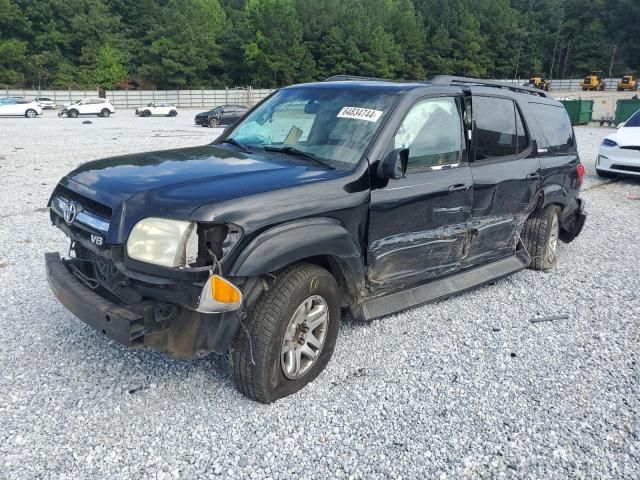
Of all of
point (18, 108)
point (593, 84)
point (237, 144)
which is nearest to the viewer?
point (237, 144)

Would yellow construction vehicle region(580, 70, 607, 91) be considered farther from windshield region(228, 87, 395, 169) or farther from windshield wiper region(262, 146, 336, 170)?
windshield wiper region(262, 146, 336, 170)

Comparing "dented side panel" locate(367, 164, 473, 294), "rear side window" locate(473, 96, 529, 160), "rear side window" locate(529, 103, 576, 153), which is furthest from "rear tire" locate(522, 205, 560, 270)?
"dented side panel" locate(367, 164, 473, 294)

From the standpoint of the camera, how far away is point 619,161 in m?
11.5

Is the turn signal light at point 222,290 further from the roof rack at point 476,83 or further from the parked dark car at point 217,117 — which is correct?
the parked dark car at point 217,117

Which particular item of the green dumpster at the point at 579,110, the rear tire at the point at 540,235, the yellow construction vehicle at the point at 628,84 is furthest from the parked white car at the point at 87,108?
the yellow construction vehicle at the point at 628,84

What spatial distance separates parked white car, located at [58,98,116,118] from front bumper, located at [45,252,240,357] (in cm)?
4070

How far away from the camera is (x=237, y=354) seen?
10.4ft

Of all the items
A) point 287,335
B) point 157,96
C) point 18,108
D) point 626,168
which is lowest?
point 18,108

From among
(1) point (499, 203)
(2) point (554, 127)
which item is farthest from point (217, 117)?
(1) point (499, 203)

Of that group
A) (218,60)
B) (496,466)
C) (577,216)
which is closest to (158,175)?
(496,466)

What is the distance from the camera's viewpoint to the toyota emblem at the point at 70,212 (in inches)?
133

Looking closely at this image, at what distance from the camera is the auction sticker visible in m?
3.84

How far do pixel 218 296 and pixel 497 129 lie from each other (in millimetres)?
3178

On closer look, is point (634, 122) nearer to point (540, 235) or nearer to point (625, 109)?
point (540, 235)
